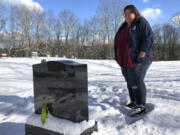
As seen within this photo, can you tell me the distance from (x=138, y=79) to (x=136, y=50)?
38 cm

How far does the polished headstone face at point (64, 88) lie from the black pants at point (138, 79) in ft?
2.50

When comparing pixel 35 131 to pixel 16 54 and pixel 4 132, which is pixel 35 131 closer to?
pixel 4 132

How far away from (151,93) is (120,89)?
2.39 ft

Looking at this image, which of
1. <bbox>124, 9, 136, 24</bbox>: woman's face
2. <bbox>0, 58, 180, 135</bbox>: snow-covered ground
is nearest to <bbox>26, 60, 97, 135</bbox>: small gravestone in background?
<bbox>0, 58, 180, 135</bbox>: snow-covered ground

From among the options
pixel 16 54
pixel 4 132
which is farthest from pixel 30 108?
pixel 16 54

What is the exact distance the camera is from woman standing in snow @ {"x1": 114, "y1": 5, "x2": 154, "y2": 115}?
2.73m

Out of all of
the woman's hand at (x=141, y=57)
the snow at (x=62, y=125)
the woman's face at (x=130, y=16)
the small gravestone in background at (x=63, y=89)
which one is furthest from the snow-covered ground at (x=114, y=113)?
the woman's face at (x=130, y=16)

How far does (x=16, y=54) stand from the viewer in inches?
1501

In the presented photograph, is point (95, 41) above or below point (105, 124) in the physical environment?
above

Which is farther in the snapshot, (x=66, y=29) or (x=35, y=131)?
(x=66, y=29)

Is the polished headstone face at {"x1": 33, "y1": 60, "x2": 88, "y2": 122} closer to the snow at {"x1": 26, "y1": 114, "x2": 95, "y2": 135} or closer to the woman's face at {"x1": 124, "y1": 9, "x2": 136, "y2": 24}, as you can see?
the snow at {"x1": 26, "y1": 114, "x2": 95, "y2": 135}

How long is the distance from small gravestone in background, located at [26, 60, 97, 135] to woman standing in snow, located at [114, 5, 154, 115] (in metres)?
0.72

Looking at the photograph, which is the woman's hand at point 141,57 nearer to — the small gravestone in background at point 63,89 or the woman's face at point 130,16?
the woman's face at point 130,16

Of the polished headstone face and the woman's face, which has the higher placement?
the woman's face
